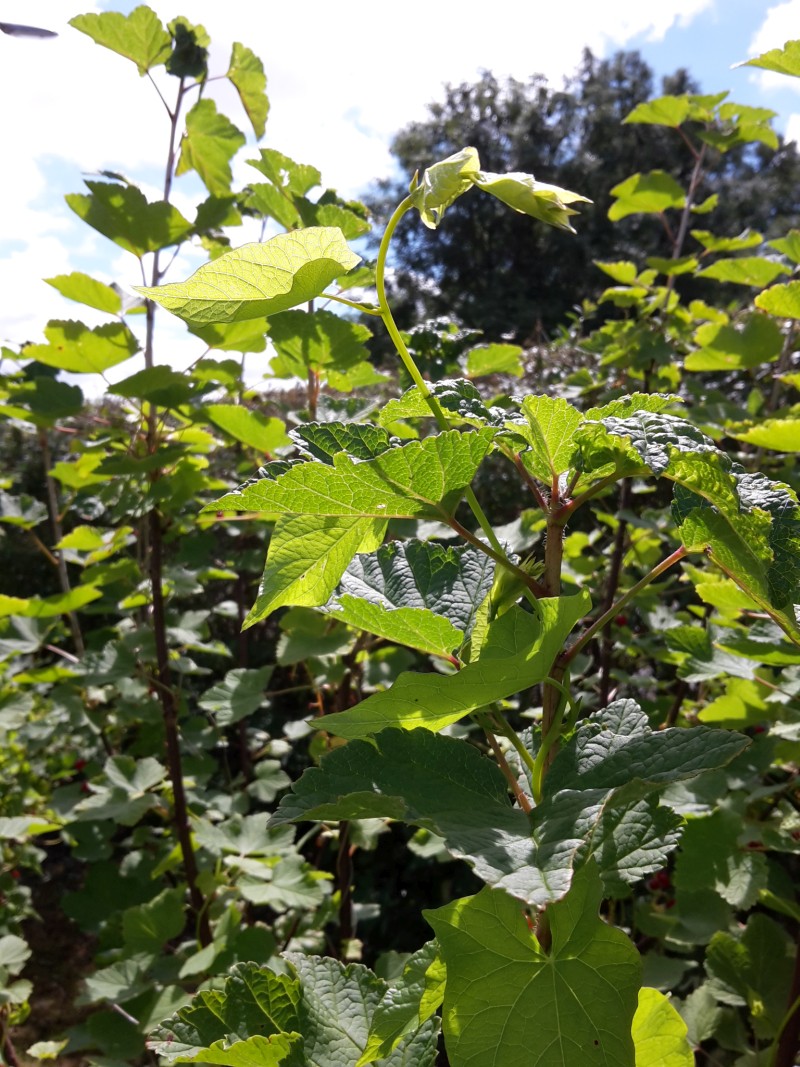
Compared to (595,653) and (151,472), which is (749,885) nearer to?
(595,653)

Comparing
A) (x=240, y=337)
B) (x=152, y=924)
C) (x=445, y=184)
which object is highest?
(x=240, y=337)

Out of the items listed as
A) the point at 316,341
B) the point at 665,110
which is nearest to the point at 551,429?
the point at 316,341

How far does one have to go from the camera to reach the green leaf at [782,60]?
3.48 feet

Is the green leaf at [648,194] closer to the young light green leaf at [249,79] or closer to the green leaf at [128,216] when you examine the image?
the young light green leaf at [249,79]

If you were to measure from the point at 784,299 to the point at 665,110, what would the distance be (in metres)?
1.46

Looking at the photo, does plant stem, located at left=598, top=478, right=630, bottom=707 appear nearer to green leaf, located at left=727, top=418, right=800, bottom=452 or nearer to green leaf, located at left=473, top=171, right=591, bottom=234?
green leaf, located at left=727, top=418, right=800, bottom=452

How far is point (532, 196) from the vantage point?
57 centimetres

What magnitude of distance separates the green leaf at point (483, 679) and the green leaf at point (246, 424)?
1.19 metres

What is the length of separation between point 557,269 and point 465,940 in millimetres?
20452

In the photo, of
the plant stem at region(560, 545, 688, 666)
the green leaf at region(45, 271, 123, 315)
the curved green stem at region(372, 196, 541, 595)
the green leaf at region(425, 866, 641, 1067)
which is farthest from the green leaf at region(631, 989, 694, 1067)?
the green leaf at region(45, 271, 123, 315)

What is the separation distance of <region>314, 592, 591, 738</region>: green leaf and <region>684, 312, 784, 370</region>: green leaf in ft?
5.97

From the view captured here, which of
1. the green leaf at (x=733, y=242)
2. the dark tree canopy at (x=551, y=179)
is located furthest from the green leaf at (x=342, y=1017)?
the dark tree canopy at (x=551, y=179)

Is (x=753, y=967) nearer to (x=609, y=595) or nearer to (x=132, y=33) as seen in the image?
(x=609, y=595)

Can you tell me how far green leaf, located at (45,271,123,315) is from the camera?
1.79 meters
